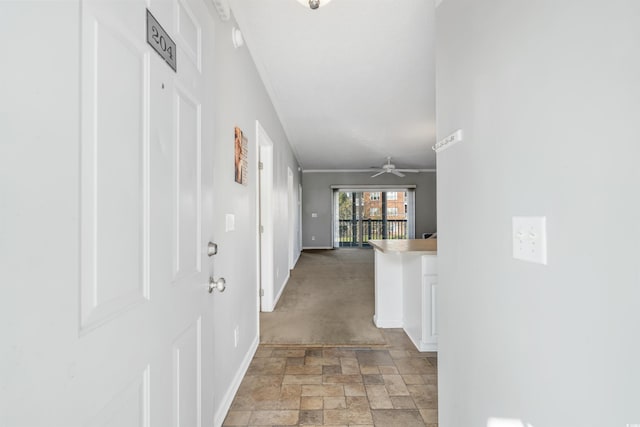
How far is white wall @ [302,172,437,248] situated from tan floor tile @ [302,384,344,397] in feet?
23.8

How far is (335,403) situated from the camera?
1.80m

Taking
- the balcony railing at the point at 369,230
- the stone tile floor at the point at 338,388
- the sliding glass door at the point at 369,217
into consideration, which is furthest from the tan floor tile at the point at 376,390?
Result: the balcony railing at the point at 369,230

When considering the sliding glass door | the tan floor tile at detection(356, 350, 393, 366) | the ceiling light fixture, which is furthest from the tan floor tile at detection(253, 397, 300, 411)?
the sliding glass door

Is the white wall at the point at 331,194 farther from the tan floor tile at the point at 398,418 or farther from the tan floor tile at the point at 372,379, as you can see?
the tan floor tile at the point at 398,418

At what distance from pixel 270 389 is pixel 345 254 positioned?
624cm

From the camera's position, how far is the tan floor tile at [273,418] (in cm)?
164

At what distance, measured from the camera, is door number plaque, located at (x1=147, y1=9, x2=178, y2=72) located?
0.76 metres

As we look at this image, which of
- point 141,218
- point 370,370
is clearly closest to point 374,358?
point 370,370

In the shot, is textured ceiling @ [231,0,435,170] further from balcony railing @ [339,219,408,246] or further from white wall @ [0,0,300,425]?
balcony railing @ [339,219,408,246]

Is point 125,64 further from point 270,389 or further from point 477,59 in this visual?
point 270,389

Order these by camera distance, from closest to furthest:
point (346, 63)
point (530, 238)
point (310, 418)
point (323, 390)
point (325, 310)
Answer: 1. point (530, 238)
2. point (310, 418)
3. point (323, 390)
4. point (346, 63)
5. point (325, 310)

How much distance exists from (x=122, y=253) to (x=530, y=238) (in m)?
1.02

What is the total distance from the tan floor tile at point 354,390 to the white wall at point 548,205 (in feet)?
2.61

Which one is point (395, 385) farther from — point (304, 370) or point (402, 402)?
point (304, 370)
